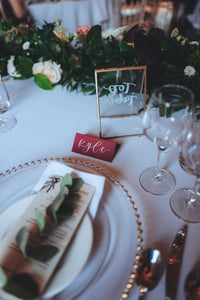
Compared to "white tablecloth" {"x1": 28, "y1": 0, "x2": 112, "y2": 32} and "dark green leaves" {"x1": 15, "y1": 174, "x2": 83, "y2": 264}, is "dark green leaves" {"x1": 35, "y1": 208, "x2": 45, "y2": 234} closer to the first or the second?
"dark green leaves" {"x1": 15, "y1": 174, "x2": 83, "y2": 264}

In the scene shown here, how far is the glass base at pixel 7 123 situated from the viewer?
90 cm

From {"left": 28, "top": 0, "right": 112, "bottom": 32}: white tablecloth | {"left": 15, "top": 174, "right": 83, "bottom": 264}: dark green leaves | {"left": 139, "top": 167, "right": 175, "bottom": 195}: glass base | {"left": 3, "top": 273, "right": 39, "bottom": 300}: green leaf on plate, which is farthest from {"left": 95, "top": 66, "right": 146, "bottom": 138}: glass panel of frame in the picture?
{"left": 28, "top": 0, "right": 112, "bottom": 32}: white tablecloth

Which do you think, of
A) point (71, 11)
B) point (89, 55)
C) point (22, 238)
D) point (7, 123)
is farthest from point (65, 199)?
point (71, 11)

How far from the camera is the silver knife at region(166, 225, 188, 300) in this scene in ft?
1.45

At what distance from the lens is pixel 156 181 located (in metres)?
0.67

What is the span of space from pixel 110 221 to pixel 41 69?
0.82 meters

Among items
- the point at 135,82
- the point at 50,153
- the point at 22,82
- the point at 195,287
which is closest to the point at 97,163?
the point at 50,153

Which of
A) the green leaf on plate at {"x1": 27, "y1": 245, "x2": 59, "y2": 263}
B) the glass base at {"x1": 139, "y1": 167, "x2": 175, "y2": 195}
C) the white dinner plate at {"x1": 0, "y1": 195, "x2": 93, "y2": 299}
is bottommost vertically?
the glass base at {"x1": 139, "y1": 167, "x2": 175, "y2": 195}

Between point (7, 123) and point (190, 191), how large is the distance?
2.50ft

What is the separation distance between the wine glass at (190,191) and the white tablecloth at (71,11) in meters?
2.41

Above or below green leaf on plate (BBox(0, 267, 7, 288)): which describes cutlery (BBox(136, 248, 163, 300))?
below

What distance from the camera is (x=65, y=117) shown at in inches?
37.2

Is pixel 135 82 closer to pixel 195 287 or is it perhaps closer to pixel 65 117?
pixel 65 117

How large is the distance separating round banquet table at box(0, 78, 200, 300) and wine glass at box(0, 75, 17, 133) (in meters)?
0.02
